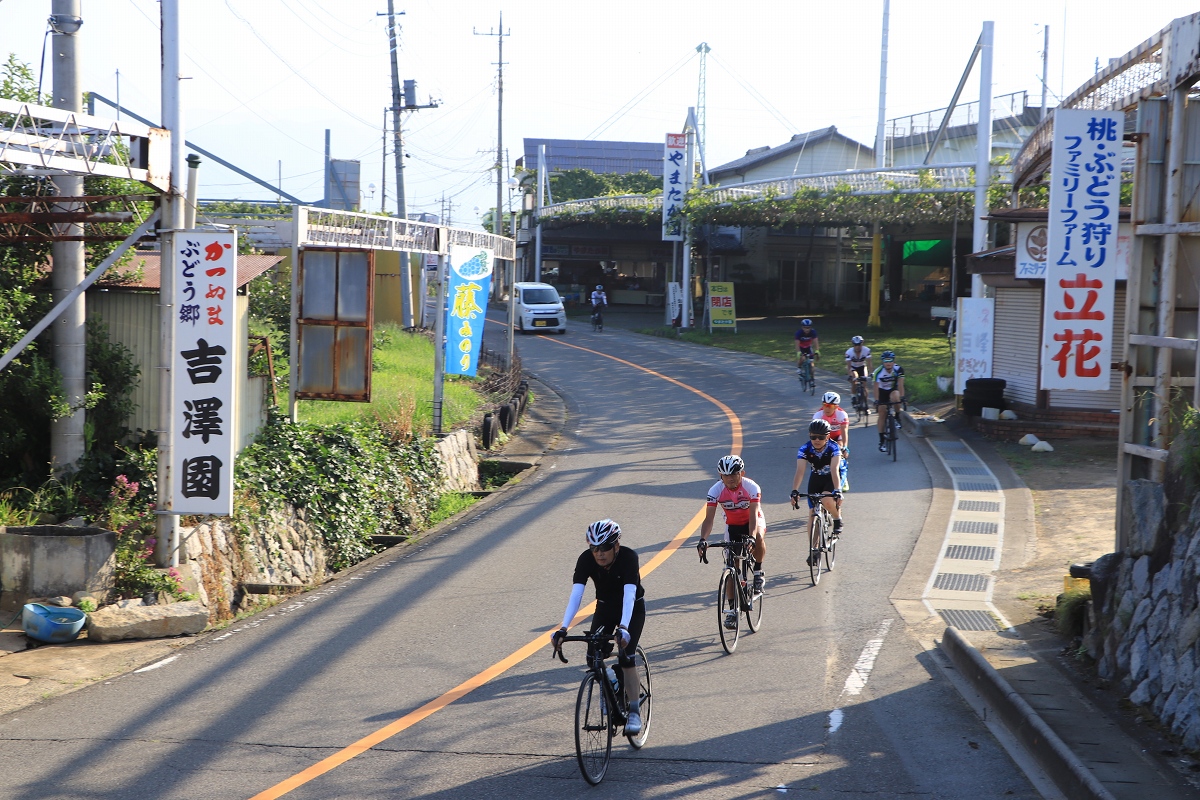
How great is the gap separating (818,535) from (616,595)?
16.8 ft

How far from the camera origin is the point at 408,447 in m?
16.9

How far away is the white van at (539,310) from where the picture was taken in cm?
4247

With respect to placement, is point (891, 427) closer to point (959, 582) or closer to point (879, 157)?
point (959, 582)

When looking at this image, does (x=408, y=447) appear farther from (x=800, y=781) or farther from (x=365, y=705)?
(x=800, y=781)

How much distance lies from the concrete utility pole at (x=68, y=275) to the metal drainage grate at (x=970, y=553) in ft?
33.7

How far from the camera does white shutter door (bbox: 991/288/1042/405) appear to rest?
2091 cm

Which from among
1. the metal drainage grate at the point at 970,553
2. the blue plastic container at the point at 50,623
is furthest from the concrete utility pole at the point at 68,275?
the metal drainage grate at the point at 970,553

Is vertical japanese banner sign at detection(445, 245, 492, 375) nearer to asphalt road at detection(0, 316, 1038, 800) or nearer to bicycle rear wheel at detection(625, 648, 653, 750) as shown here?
asphalt road at detection(0, 316, 1038, 800)

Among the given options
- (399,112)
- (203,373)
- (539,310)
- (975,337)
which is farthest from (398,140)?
(203,373)

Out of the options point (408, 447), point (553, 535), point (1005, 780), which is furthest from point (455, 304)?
point (1005, 780)

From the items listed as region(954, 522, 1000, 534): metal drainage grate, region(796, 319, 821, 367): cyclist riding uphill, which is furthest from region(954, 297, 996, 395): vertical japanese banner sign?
region(954, 522, 1000, 534): metal drainage grate

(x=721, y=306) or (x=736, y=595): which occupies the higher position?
(x=721, y=306)

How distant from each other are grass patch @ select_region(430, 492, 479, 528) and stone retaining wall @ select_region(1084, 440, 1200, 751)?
981 centimetres

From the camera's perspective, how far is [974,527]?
46.8ft
